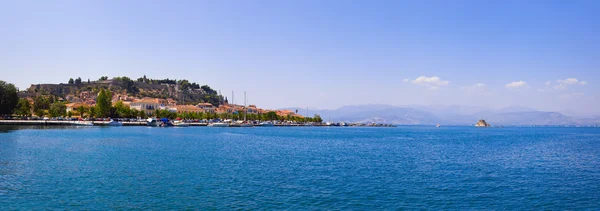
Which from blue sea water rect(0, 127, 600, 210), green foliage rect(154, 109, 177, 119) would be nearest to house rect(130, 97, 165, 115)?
green foliage rect(154, 109, 177, 119)

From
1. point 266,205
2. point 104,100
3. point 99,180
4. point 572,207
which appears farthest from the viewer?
point 104,100

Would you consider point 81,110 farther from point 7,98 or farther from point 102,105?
point 7,98

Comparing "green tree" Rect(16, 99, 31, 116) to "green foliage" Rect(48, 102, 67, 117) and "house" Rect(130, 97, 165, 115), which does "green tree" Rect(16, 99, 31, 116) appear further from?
"house" Rect(130, 97, 165, 115)

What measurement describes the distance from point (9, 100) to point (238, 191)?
87739mm

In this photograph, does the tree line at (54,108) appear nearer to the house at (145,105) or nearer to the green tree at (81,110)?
the green tree at (81,110)

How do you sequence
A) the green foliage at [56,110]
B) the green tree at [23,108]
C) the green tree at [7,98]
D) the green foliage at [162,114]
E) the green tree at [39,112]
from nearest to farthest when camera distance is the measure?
the green tree at [7,98] < the green tree at [23,108] < the green tree at [39,112] < the green foliage at [56,110] < the green foliage at [162,114]

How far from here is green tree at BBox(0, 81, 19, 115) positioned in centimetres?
8544

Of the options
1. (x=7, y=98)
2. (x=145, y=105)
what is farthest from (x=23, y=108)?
(x=145, y=105)

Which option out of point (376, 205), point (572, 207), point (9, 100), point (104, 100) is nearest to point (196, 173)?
point (376, 205)

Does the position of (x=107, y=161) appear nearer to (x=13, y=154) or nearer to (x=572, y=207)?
(x=13, y=154)

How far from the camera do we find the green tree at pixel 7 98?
85.4 meters

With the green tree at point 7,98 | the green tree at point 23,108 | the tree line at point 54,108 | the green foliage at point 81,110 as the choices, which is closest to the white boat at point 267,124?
the tree line at point 54,108

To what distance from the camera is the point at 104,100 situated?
109 meters

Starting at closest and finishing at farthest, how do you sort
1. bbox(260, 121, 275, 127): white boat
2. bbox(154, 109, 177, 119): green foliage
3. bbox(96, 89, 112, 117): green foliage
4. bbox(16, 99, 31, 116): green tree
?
bbox(16, 99, 31, 116): green tree → bbox(96, 89, 112, 117): green foliage → bbox(154, 109, 177, 119): green foliage → bbox(260, 121, 275, 127): white boat
